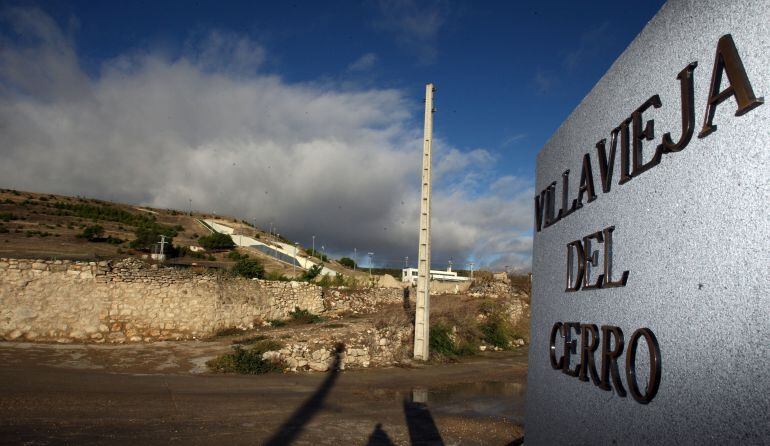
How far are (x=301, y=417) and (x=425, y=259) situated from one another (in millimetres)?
7785

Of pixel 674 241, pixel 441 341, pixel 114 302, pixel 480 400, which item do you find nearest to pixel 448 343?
pixel 441 341

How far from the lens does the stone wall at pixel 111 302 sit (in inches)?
606

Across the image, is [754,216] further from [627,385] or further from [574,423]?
[574,423]

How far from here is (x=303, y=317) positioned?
21609mm

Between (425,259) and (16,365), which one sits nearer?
(16,365)

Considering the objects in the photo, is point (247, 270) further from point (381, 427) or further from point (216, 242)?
point (216, 242)

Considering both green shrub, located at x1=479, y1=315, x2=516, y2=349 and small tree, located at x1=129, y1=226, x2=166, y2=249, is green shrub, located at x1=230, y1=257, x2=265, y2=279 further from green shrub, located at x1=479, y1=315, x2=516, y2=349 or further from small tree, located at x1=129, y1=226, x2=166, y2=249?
small tree, located at x1=129, y1=226, x2=166, y2=249

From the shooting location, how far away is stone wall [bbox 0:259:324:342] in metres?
15.4

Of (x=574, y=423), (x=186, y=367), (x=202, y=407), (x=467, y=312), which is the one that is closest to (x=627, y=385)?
(x=574, y=423)

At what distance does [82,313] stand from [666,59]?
58.1 ft

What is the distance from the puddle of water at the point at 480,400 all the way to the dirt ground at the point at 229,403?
0.08 ft

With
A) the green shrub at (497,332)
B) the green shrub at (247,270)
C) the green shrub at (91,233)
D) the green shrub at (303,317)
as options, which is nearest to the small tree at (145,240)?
the green shrub at (91,233)

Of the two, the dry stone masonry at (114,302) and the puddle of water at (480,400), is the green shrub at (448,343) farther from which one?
the dry stone masonry at (114,302)

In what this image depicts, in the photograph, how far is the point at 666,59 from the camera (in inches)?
93.8
